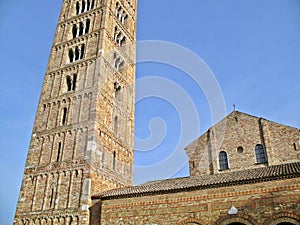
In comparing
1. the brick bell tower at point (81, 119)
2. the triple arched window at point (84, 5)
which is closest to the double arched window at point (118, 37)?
the brick bell tower at point (81, 119)

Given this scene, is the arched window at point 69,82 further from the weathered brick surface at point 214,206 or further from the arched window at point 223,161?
the arched window at point 223,161

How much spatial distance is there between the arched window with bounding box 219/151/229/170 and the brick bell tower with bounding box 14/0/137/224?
574cm

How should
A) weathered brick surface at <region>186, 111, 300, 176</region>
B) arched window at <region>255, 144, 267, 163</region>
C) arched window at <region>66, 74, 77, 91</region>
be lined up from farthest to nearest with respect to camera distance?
arched window at <region>66, 74, 77, 91</region> → arched window at <region>255, 144, 267, 163</region> → weathered brick surface at <region>186, 111, 300, 176</region>

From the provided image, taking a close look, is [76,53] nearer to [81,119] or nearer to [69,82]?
[69,82]

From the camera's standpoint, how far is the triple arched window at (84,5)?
21.8 meters

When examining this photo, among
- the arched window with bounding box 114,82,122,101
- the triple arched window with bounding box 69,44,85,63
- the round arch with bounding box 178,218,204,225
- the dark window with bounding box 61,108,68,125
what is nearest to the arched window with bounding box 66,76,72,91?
the triple arched window with bounding box 69,44,85,63

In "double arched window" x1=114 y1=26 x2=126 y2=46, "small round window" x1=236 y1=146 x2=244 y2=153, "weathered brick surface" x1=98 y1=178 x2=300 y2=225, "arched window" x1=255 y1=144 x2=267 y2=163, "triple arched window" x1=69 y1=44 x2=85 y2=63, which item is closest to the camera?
"weathered brick surface" x1=98 y1=178 x2=300 y2=225

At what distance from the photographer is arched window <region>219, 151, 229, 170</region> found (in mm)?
17289

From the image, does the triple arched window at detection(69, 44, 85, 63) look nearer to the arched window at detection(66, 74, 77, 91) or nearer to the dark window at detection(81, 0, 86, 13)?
the arched window at detection(66, 74, 77, 91)

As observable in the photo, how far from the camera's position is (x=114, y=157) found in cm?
1714

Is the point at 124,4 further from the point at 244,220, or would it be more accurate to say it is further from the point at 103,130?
the point at 244,220

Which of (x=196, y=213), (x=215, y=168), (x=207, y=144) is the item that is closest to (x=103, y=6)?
(x=207, y=144)

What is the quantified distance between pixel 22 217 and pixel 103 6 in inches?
577

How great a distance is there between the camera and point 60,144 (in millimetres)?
16141
